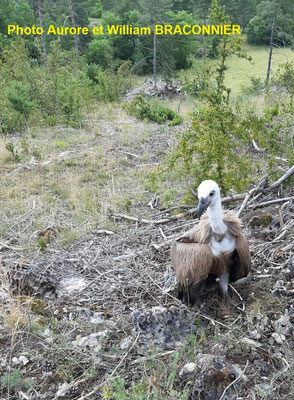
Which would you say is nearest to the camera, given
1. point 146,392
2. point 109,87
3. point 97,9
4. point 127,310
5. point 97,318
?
point 146,392

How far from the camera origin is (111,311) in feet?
11.1

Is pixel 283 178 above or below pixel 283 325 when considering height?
above

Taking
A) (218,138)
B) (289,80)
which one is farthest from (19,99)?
(218,138)

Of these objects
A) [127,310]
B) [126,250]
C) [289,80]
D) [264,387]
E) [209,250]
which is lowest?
[126,250]

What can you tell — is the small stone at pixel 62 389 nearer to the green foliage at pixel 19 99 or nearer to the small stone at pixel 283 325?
the small stone at pixel 283 325

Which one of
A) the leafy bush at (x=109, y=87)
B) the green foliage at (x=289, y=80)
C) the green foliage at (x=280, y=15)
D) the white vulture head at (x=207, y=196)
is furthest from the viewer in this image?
the green foliage at (x=280, y=15)

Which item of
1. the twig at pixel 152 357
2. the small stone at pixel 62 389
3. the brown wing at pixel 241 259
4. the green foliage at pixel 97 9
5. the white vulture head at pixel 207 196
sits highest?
the green foliage at pixel 97 9

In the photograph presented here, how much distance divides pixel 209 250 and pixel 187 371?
85cm

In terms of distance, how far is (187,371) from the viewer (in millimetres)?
2457

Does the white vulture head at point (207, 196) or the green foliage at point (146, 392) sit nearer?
the green foliage at point (146, 392)

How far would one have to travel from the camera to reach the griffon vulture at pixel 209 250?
2838mm

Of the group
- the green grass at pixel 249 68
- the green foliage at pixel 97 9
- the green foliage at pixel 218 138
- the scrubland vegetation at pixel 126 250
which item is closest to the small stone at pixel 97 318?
the scrubland vegetation at pixel 126 250

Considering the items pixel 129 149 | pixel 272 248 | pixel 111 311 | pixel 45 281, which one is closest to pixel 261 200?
pixel 272 248

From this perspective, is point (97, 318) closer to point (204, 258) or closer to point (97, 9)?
point (204, 258)
